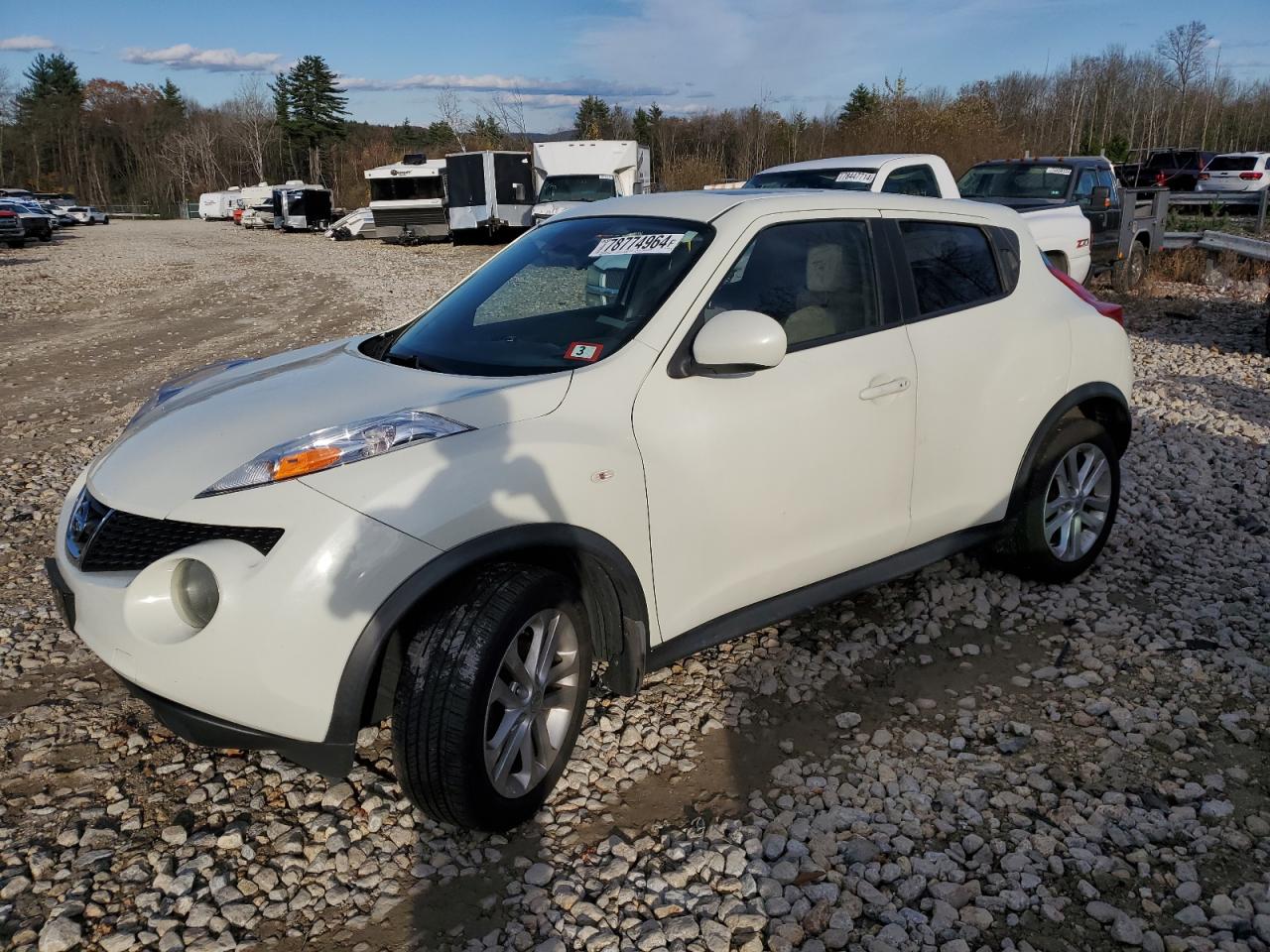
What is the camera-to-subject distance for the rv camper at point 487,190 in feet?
93.6

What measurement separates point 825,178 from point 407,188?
26.5 metres

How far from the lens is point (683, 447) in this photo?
3.04 m

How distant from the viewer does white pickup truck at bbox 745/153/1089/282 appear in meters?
10.1

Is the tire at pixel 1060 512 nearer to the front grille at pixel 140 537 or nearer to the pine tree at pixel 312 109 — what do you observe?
the front grille at pixel 140 537

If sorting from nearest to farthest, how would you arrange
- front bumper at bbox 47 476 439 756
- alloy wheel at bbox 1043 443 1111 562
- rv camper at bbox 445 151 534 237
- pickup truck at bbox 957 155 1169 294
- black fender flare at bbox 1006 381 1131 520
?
front bumper at bbox 47 476 439 756 → black fender flare at bbox 1006 381 1131 520 → alloy wheel at bbox 1043 443 1111 562 → pickup truck at bbox 957 155 1169 294 → rv camper at bbox 445 151 534 237

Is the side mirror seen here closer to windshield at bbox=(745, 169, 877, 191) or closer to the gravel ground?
the gravel ground

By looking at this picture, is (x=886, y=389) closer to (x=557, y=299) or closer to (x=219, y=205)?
(x=557, y=299)

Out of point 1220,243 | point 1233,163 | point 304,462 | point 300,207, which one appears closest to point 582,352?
point 304,462

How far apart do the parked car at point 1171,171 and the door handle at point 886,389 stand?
29.8m

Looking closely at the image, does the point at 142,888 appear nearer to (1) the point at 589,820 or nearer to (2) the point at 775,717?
(1) the point at 589,820

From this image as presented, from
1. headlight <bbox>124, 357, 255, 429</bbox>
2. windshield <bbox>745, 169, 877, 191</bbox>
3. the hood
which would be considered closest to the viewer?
the hood

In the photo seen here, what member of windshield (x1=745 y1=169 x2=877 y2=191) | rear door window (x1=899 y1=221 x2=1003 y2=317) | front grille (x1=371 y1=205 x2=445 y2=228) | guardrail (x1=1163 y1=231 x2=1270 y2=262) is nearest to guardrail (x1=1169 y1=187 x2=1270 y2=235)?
guardrail (x1=1163 y1=231 x2=1270 y2=262)

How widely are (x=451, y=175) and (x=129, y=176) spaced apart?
262 ft

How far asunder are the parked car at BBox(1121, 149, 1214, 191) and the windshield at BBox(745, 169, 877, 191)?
22907 millimetres
